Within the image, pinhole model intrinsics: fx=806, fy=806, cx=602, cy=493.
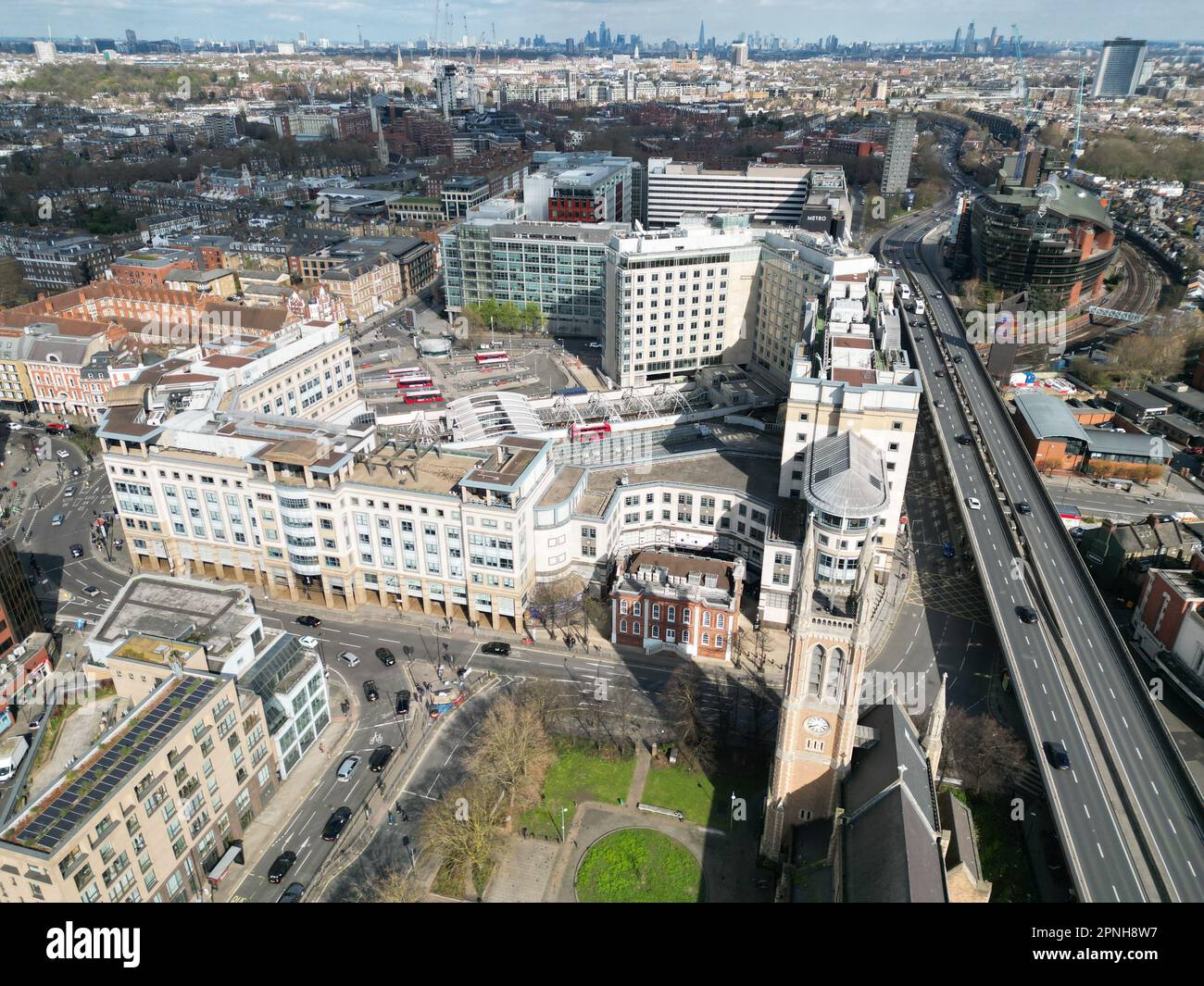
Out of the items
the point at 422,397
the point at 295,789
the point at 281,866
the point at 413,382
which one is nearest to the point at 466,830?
the point at 281,866

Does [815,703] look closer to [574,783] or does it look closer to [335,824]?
[574,783]

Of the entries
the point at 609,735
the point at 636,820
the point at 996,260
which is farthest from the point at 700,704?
the point at 996,260

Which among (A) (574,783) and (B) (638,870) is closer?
(B) (638,870)

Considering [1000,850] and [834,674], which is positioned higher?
[834,674]

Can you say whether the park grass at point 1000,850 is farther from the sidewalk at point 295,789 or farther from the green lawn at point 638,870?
the sidewalk at point 295,789

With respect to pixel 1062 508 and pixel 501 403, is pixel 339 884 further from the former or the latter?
pixel 1062 508

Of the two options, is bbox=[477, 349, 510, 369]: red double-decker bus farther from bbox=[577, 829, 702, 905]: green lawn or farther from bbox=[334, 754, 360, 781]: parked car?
bbox=[577, 829, 702, 905]: green lawn

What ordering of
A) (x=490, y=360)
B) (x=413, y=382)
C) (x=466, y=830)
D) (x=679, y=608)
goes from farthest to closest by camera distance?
1. (x=490, y=360)
2. (x=413, y=382)
3. (x=679, y=608)
4. (x=466, y=830)
